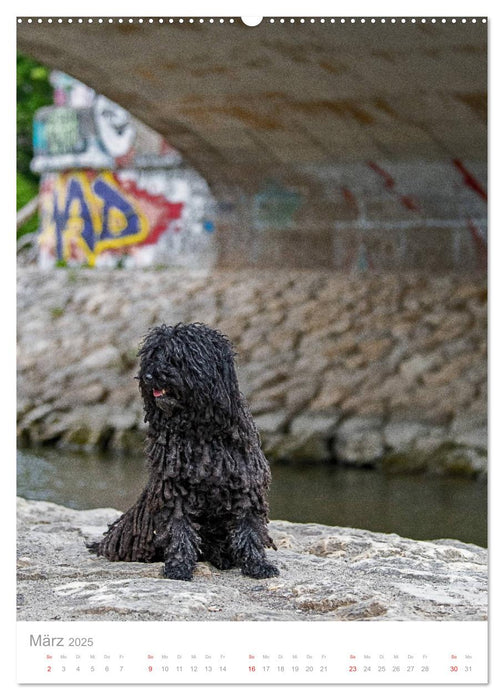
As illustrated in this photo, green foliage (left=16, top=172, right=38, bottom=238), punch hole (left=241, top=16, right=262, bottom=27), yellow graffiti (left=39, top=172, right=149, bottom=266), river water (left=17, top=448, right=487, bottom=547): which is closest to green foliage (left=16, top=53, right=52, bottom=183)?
green foliage (left=16, top=172, right=38, bottom=238)

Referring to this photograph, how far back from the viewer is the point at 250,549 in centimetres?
479

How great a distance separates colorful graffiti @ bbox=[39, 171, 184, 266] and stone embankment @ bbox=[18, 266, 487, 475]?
3.41 feet

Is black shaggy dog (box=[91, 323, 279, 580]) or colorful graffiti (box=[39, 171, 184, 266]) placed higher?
colorful graffiti (box=[39, 171, 184, 266])

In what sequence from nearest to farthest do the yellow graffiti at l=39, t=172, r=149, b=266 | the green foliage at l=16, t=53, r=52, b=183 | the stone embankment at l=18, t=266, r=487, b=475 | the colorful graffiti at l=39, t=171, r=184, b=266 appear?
the stone embankment at l=18, t=266, r=487, b=475, the colorful graffiti at l=39, t=171, r=184, b=266, the yellow graffiti at l=39, t=172, r=149, b=266, the green foliage at l=16, t=53, r=52, b=183

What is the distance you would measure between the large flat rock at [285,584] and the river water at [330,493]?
166cm

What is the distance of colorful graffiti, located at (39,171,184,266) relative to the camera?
615 inches

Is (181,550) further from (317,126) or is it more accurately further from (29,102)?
(29,102)

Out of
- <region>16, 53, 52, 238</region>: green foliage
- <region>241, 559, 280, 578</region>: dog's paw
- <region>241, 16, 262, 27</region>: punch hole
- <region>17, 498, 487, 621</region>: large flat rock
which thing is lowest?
<region>17, 498, 487, 621</region>: large flat rock

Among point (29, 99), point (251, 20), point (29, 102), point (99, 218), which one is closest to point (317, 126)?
point (99, 218)

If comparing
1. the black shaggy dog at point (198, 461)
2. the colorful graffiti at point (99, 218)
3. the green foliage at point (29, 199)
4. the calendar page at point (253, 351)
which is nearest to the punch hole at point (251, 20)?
the calendar page at point (253, 351)

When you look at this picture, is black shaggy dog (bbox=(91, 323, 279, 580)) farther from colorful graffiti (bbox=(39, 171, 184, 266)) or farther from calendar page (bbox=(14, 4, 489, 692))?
colorful graffiti (bbox=(39, 171, 184, 266))

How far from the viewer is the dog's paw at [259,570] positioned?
474 cm

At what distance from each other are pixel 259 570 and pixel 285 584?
15 centimetres
